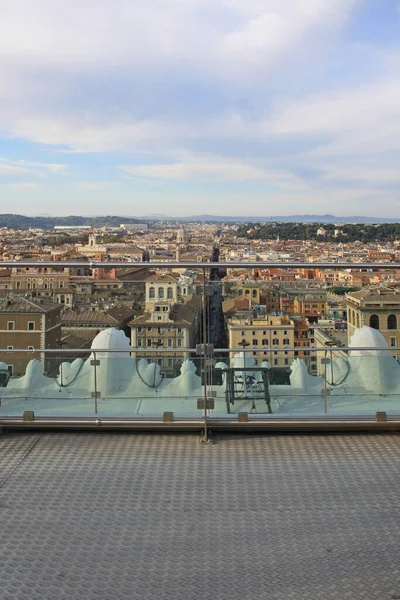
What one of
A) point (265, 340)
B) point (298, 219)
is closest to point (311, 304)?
point (265, 340)

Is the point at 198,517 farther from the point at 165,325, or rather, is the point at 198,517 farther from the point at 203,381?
the point at 165,325

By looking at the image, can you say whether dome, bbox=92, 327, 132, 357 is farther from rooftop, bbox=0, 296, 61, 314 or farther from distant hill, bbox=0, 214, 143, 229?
distant hill, bbox=0, 214, 143, 229

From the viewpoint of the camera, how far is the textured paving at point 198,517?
4.98 ft

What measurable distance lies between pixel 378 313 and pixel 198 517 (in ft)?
4.92

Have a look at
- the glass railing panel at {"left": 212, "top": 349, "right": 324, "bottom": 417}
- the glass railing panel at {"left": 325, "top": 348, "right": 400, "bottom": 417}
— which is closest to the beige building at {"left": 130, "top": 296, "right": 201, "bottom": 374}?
the glass railing panel at {"left": 212, "top": 349, "right": 324, "bottom": 417}

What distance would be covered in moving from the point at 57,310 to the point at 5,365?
39 centimetres

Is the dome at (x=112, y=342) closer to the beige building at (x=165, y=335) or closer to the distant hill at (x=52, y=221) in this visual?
the beige building at (x=165, y=335)

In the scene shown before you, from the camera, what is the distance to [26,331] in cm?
286

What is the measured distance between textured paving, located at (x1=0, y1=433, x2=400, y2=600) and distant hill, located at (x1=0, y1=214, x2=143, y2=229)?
9749 centimetres

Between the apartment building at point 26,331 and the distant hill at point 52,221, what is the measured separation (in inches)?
3808

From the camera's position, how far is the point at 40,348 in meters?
2.84

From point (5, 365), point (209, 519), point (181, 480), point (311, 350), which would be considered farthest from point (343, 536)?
point (5, 365)

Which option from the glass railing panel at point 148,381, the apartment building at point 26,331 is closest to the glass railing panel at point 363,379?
the glass railing panel at point 148,381

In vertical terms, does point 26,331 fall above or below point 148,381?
above
